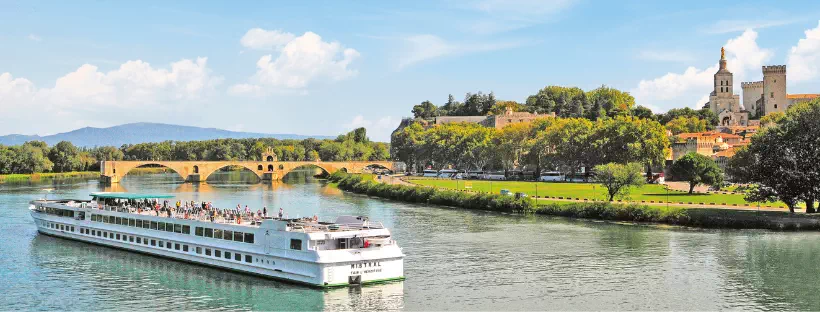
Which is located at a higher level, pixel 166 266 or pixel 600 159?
pixel 600 159

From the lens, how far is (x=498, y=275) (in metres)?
41.4

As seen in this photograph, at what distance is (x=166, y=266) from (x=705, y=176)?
56.6m

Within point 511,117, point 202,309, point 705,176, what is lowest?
point 202,309

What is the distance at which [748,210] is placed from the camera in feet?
212

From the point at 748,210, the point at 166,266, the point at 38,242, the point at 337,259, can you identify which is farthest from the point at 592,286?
the point at 38,242

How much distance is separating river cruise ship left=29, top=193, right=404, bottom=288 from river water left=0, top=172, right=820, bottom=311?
0.66m

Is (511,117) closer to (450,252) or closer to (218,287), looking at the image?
(450,252)

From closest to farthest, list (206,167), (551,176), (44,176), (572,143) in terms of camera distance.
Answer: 1. (572,143)
2. (551,176)
3. (206,167)
4. (44,176)

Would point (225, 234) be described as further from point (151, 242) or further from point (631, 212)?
point (631, 212)

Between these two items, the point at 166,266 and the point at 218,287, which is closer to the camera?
the point at 218,287

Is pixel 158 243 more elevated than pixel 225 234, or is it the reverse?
pixel 225 234

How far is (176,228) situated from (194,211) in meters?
1.96

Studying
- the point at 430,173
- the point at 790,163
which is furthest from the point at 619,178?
the point at 430,173

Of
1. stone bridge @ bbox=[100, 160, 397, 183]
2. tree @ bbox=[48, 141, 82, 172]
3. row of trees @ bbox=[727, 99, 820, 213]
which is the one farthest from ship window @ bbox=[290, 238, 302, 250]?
tree @ bbox=[48, 141, 82, 172]
